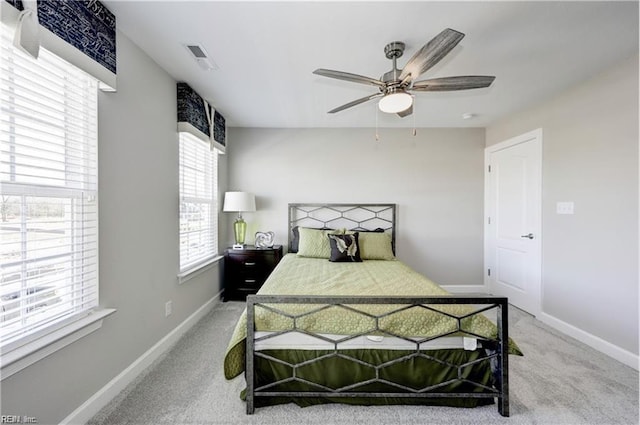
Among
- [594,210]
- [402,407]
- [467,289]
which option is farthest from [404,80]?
[467,289]

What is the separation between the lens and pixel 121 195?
1.87 m

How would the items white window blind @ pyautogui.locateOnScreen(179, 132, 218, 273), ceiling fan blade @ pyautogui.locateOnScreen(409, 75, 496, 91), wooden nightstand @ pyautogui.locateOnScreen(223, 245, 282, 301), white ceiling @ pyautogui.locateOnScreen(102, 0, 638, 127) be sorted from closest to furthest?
white ceiling @ pyautogui.locateOnScreen(102, 0, 638, 127)
ceiling fan blade @ pyautogui.locateOnScreen(409, 75, 496, 91)
white window blind @ pyautogui.locateOnScreen(179, 132, 218, 273)
wooden nightstand @ pyautogui.locateOnScreen(223, 245, 282, 301)

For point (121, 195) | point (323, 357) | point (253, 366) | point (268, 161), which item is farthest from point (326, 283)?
point (268, 161)

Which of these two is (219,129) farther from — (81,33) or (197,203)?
(81,33)

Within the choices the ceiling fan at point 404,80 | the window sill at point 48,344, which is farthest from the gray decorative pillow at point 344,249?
the window sill at point 48,344

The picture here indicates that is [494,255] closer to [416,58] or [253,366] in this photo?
[416,58]

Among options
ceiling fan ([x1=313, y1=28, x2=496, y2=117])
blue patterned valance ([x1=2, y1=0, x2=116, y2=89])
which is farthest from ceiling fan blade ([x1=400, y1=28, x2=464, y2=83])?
blue patterned valance ([x1=2, y1=0, x2=116, y2=89])

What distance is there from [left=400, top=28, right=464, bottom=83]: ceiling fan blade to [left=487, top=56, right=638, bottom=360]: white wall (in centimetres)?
190

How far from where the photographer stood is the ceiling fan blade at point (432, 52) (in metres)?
1.39

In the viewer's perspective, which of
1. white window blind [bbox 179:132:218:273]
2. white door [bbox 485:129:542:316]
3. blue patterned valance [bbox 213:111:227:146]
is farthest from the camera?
blue patterned valance [bbox 213:111:227:146]

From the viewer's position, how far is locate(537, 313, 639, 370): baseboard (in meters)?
2.14

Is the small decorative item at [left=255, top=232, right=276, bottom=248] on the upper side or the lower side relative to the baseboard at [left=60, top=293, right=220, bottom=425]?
upper

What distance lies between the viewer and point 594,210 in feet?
8.03

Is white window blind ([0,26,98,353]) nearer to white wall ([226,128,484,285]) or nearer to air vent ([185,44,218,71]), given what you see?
air vent ([185,44,218,71])
